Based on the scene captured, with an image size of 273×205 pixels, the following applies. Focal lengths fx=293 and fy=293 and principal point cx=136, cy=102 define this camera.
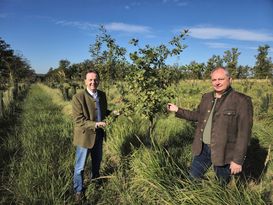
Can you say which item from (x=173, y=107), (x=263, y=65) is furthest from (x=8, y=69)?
(x=173, y=107)

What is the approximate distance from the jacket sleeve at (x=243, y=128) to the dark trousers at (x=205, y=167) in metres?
0.30

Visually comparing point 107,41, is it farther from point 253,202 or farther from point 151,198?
point 253,202

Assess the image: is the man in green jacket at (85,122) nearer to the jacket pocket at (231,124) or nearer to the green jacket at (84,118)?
the green jacket at (84,118)

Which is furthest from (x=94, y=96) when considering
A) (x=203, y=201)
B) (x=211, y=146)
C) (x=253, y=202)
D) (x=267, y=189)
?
(x=267, y=189)

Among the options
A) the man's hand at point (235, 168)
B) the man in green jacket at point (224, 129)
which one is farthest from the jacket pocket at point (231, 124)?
the man's hand at point (235, 168)

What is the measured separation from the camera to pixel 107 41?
6.58 m

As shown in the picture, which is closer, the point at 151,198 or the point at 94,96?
the point at 151,198

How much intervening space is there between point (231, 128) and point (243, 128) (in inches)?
6.3

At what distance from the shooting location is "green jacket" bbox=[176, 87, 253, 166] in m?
3.53

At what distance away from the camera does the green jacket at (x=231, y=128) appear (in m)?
3.53

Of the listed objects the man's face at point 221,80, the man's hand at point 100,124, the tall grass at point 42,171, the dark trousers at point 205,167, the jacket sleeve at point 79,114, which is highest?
the man's face at point 221,80

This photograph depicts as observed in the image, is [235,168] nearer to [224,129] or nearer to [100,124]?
[224,129]

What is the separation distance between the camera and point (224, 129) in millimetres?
3670

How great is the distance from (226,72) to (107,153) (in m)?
3.94
